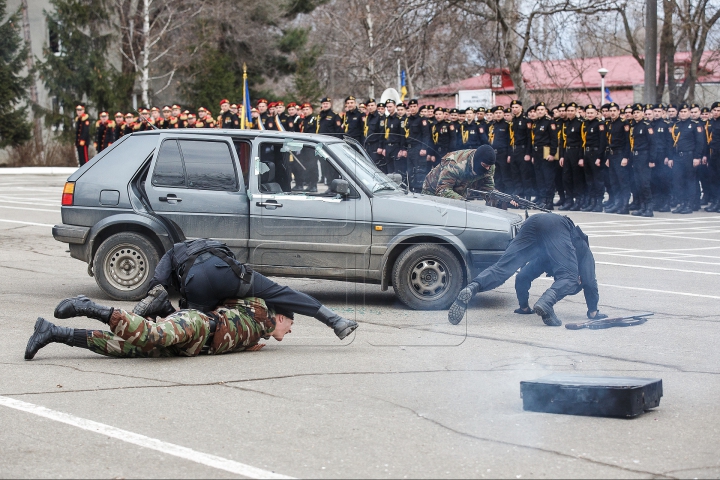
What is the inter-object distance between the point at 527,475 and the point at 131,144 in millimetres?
6711

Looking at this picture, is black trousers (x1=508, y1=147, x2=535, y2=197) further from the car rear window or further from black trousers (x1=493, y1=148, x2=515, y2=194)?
the car rear window

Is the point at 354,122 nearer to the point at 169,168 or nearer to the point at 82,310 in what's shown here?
the point at 169,168

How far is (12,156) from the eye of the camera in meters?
42.8

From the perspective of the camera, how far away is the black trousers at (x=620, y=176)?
20438 mm

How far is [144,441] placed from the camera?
5.15 meters

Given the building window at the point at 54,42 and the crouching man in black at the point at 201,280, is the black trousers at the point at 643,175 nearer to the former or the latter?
the crouching man in black at the point at 201,280

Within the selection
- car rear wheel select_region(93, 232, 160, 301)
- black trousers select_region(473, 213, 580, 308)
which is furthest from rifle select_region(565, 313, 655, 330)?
car rear wheel select_region(93, 232, 160, 301)

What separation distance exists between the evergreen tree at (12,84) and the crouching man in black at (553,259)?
36.2m

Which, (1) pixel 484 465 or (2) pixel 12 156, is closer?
(1) pixel 484 465

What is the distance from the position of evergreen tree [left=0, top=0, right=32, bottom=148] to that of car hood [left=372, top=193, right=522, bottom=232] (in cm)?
3526

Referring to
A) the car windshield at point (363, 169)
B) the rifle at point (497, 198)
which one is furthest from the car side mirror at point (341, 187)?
the rifle at point (497, 198)

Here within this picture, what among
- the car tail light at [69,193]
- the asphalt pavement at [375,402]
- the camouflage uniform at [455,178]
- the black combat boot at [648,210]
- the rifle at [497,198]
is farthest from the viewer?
the black combat boot at [648,210]

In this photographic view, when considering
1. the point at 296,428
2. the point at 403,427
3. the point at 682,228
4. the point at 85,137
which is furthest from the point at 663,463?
the point at 85,137

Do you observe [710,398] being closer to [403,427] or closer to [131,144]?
[403,427]
